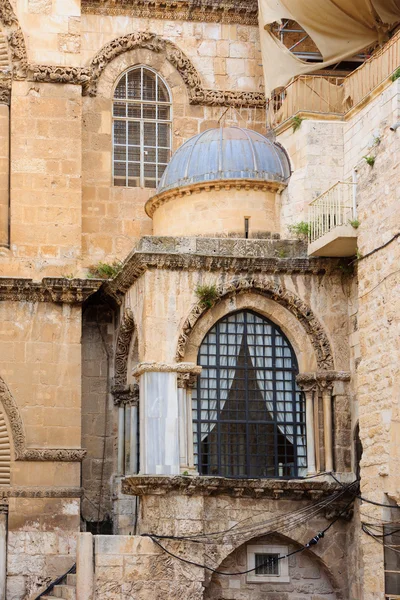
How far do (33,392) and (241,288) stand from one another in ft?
14.5

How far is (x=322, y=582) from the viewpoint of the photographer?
28031 mm

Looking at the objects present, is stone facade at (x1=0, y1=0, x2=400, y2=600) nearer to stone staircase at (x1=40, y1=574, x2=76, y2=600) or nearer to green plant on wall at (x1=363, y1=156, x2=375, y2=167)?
green plant on wall at (x1=363, y1=156, x2=375, y2=167)

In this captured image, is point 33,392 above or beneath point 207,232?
beneath

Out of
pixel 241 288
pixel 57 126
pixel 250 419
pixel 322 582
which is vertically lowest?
pixel 322 582

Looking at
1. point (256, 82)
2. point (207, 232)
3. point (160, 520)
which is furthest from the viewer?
point (256, 82)

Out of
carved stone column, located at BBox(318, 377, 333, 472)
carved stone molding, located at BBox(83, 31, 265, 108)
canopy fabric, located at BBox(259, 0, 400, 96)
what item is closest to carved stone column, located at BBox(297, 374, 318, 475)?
carved stone column, located at BBox(318, 377, 333, 472)

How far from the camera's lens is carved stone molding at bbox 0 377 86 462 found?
29047mm

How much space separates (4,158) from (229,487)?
800 centimetres

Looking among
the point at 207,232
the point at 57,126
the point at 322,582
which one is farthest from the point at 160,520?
the point at 57,126

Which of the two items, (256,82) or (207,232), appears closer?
(207,232)

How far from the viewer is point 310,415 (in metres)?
28.4

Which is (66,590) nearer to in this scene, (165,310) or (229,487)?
(229,487)

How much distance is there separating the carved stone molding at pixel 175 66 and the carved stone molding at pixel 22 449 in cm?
660

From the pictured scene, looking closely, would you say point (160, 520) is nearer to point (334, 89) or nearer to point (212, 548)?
point (212, 548)
